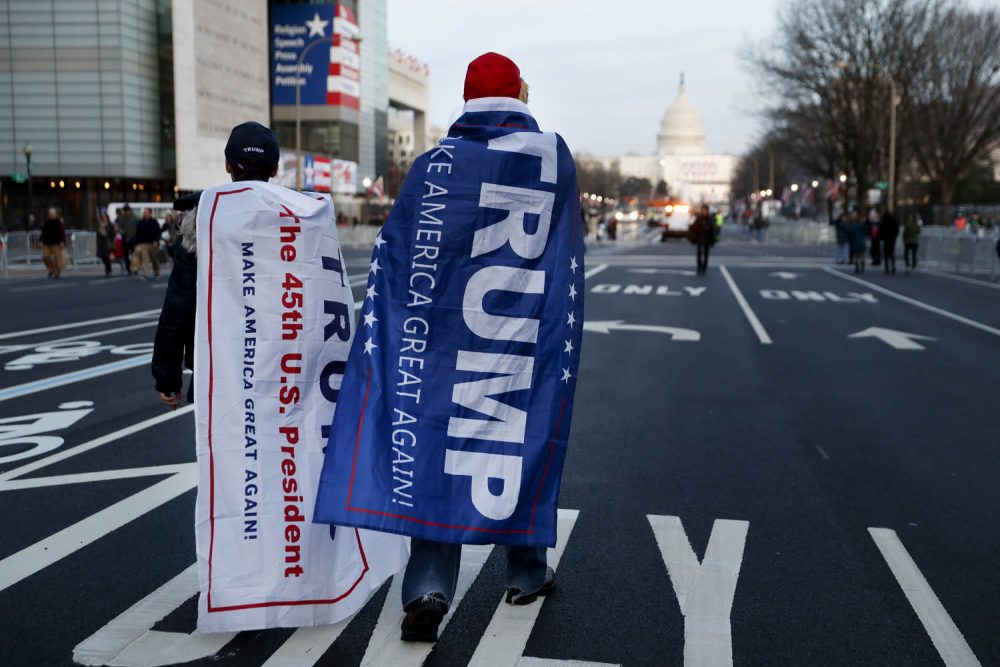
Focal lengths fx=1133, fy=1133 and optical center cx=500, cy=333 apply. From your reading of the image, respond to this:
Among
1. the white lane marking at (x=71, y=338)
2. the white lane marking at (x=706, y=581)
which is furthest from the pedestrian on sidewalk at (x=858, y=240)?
the white lane marking at (x=706, y=581)

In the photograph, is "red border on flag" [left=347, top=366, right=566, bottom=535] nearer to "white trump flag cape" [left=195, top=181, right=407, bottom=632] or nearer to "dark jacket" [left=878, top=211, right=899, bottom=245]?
"white trump flag cape" [left=195, top=181, right=407, bottom=632]

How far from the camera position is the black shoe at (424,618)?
151 inches

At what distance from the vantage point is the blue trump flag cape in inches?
146

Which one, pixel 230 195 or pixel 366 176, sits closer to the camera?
pixel 230 195

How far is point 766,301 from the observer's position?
1994 centimetres

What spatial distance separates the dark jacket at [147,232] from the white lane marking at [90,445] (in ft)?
59.8

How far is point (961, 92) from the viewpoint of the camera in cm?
5766

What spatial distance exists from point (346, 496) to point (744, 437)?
4611mm

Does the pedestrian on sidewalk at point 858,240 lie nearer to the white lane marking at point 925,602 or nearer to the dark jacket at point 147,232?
the dark jacket at point 147,232

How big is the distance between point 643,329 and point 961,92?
4941 centimetres

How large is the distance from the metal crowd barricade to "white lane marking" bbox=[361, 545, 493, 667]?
26775mm

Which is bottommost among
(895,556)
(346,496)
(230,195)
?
(895,556)

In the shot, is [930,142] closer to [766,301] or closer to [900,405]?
[766,301]

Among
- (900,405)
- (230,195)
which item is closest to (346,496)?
(230,195)
